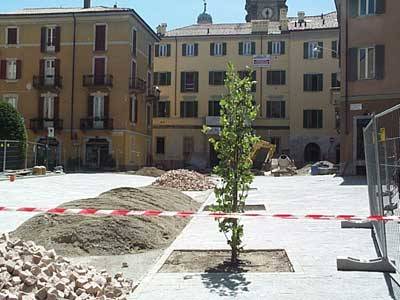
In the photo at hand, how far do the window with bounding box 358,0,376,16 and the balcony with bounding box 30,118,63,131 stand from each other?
3139 centimetres

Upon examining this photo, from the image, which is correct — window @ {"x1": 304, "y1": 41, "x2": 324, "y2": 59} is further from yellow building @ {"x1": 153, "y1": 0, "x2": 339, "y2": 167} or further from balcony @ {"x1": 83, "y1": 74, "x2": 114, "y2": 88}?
balcony @ {"x1": 83, "y1": 74, "x2": 114, "y2": 88}

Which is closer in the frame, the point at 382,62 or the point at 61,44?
the point at 382,62

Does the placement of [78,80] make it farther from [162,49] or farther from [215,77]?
[215,77]

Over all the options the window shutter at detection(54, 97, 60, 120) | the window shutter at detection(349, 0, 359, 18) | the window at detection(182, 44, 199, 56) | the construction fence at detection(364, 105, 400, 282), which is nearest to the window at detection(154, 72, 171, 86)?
the window at detection(182, 44, 199, 56)

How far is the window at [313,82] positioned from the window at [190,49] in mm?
12200

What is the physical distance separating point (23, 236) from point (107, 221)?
152 cm

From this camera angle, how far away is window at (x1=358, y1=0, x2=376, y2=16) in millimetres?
31266

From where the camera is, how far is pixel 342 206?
17344mm

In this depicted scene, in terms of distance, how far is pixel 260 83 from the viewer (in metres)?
64.1

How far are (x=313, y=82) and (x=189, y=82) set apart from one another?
43.3 ft

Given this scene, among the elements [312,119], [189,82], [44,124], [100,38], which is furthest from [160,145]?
[312,119]

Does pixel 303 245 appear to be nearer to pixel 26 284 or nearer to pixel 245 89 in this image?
pixel 245 89

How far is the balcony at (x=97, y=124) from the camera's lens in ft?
177

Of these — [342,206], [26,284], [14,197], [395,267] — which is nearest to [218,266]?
[395,267]
